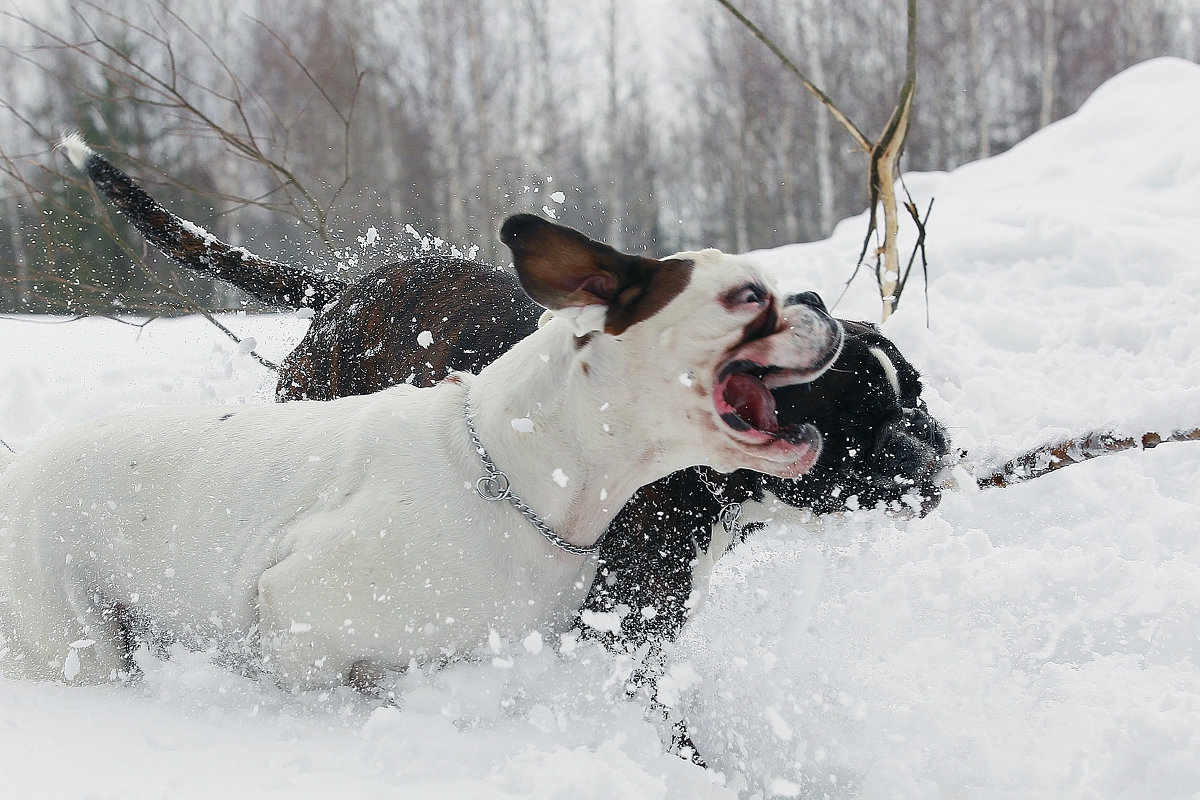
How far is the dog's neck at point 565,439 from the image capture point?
2.32 metres

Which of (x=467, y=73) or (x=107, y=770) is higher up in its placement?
(x=467, y=73)

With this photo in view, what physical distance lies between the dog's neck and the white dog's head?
0.04 metres

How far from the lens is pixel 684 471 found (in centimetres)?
264

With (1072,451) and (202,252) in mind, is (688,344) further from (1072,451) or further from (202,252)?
(202,252)

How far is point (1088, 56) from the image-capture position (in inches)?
944

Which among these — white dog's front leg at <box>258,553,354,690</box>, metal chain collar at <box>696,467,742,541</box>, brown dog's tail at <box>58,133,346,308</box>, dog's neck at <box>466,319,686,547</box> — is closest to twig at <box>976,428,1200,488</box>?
metal chain collar at <box>696,467,742,541</box>

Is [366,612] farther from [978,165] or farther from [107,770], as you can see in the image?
[978,165]

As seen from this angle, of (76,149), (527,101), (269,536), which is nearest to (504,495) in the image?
(269,536)

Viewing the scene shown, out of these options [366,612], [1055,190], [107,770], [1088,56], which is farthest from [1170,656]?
[1088,56]

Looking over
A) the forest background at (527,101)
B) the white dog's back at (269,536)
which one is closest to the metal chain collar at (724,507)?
the white dog's back at (269,536)

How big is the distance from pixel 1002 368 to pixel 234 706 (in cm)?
379

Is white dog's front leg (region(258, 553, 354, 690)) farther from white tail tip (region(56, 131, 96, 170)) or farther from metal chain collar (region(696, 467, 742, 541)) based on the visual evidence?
white tail tip (region(56, 131, 96, 170))

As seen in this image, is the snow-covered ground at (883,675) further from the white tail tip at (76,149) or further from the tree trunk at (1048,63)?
the tree trunk at (1048,63)

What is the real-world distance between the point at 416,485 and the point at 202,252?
6.58ft
